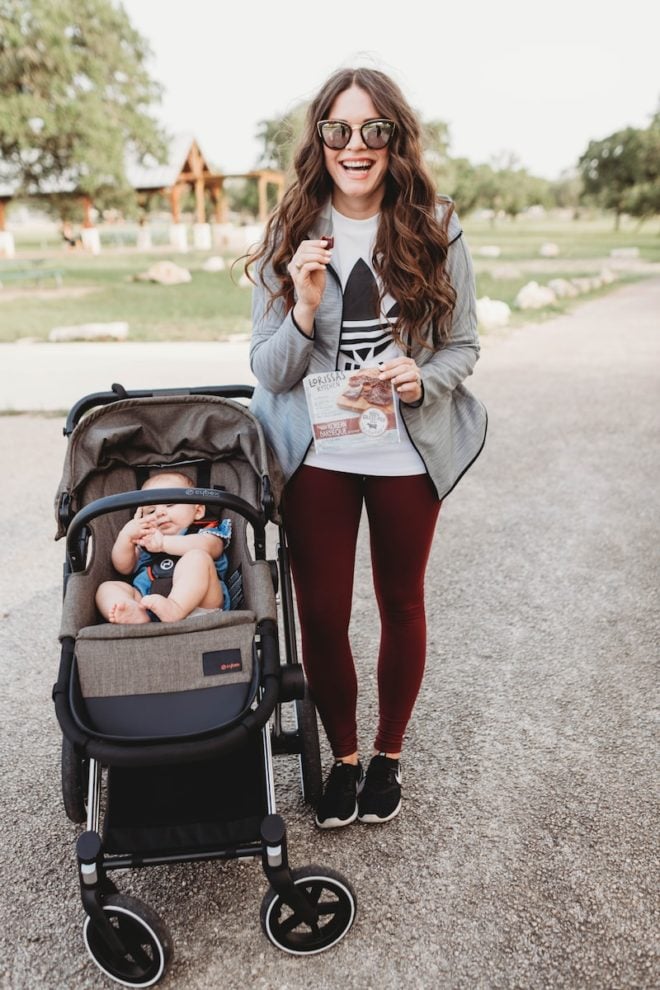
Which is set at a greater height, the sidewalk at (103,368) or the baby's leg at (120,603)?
the baby's leg at (120,603)

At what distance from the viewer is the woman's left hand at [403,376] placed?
1955mm

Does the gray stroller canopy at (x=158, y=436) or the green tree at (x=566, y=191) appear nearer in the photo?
the gray stroller canopy at (x=158, y=436)

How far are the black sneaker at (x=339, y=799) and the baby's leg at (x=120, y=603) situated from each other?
2.59 ft

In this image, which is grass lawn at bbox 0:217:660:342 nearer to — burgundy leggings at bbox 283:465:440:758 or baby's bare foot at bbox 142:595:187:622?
burgundy leggings at bbox 283:465:440:758

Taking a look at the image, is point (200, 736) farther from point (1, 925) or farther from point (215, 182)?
point (215, 182)

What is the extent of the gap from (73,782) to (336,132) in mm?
1826

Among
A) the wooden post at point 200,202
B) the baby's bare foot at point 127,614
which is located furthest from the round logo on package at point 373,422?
the wooden post at point 200,202

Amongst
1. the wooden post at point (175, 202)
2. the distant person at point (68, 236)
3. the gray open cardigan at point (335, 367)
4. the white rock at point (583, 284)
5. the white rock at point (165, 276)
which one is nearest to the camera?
the gray open cardigan at point (335, 367)

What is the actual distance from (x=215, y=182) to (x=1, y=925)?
41506mm

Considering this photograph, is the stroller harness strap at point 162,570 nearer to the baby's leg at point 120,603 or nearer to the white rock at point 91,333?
the baby's leg at point 120,603

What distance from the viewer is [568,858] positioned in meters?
2.25

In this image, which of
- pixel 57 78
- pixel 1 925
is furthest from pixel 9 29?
pixel 1 925

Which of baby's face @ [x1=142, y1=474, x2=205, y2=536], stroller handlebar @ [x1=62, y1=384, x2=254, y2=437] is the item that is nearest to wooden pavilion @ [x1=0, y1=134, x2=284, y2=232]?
stroller handlebar @ [x1=62, y1=384, x2=254, y2=437]

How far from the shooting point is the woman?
198cm
